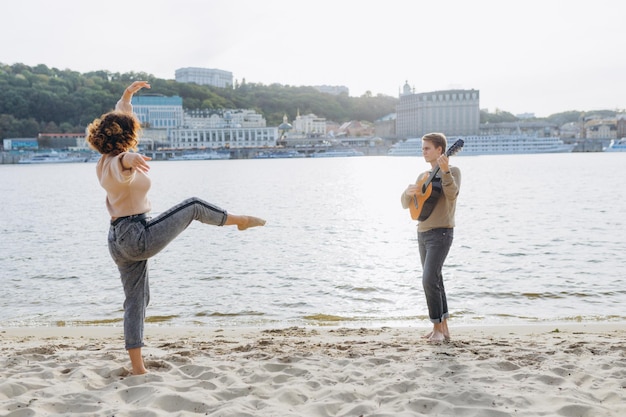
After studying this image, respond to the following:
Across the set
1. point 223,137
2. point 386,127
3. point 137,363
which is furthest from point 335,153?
point 137,363

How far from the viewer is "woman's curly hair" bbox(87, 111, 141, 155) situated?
3.82 metres

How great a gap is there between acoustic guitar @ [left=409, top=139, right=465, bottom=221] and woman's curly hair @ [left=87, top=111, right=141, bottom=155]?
2225 millimetres

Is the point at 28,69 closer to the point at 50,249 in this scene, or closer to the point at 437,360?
the point at 50,249

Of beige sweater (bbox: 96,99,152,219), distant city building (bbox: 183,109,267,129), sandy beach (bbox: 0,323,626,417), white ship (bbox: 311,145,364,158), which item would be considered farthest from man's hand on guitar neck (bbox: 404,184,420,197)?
distant city building (bbox: 183,109,267,129)

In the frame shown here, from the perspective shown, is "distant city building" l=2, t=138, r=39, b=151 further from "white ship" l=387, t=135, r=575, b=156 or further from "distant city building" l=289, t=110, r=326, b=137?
"white ship" l=387, t=135, r=575, b=156

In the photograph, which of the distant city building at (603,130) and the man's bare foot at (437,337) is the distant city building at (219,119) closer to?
the distant city building at (603,130)

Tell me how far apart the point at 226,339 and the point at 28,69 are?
166 meters

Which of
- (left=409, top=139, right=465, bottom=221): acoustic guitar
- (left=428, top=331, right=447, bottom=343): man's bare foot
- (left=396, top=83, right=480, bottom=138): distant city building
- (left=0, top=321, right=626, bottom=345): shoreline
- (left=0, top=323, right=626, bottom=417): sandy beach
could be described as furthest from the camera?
(left=396, top=83, right=480, bottom=138): distant city building

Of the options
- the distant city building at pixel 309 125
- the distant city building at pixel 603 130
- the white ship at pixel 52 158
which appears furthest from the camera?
the distant city building at pixel 309 125

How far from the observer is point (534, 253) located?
12992 mm

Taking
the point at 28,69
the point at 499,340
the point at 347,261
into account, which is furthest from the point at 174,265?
the point at 28,69

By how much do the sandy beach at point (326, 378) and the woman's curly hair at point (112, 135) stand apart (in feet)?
Result: 4.81

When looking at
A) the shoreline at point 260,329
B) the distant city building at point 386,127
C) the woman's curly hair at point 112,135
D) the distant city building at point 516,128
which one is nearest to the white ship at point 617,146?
the distant city building at point 516,128

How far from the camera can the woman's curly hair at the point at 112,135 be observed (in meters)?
3.82
